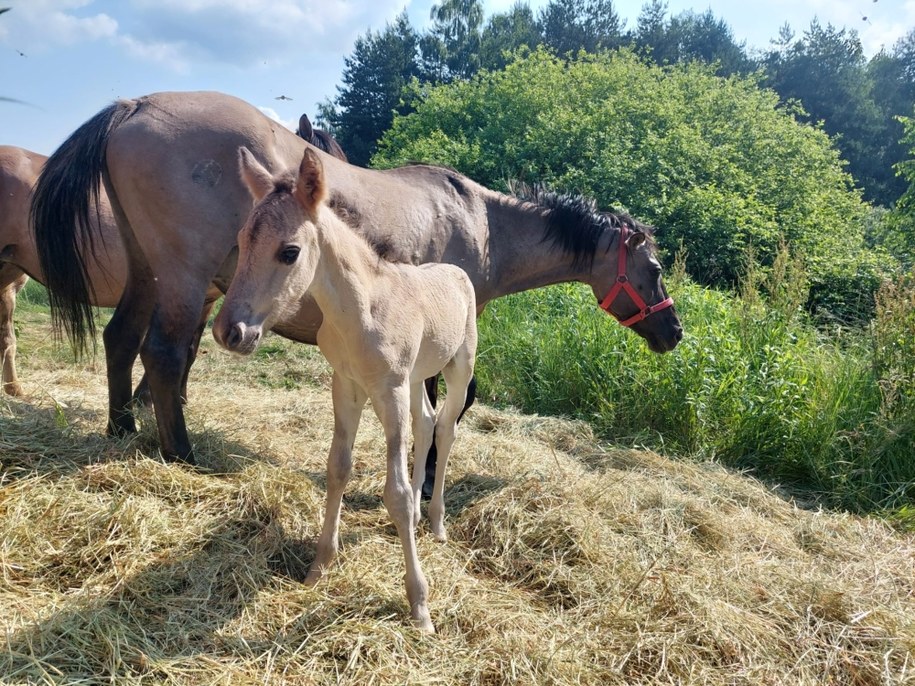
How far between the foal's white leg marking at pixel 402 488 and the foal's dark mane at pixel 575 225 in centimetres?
265

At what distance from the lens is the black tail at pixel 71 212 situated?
363 centimetres

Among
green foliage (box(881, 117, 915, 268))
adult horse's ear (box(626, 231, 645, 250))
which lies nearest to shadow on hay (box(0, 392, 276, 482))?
adult horse's ear (box(626, 231, 645, 250))

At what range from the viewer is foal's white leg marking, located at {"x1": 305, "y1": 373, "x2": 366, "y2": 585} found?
112 inches

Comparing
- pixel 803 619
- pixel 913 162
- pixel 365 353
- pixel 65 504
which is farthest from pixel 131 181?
pixel 913 162

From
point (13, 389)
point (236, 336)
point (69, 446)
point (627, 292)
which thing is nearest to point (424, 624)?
point (236, 336)

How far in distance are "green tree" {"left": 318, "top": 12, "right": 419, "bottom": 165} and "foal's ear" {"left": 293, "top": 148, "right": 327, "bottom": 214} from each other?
2820 centimetres

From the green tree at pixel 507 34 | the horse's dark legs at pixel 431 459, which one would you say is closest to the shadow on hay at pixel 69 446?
the horse's dark legs at pixel 431 459

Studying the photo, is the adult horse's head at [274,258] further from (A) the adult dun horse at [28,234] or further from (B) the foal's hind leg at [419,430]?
(A) the adult dun horse at [28,234]

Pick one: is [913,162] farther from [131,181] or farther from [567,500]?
[131,181]

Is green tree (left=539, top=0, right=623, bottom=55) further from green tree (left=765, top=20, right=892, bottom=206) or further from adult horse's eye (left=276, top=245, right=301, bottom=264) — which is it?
adult horse's eye (left=276, top=245, right=301, bottom=264)

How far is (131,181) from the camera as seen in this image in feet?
11.6

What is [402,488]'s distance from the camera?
2680 millimetres

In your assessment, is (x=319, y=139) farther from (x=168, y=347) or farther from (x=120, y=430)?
(x=120, y=430)

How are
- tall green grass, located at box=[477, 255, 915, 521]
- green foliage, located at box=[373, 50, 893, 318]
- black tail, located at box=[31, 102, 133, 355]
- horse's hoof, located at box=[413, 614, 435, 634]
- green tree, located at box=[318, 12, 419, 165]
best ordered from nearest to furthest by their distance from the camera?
horse's hoof, located at box=[413, 614, 435, 634] → black tail, located at box=[31, 102, 133, 355] → tall green grass, located at box=[477, 255, 915, 521] → green foliage, located at box=[373, 50, 893, 318] → green tree, located at box=[318, 12, 419, 165]
